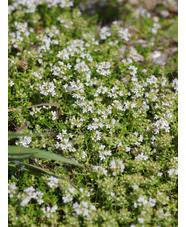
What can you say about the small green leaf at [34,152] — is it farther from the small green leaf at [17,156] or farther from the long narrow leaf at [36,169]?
the long narrow leaf at [36,169]

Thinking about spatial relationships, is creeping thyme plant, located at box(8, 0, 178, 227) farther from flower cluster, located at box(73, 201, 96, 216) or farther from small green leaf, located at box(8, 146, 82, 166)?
small green leaf, located at box(8, 146, 82, 166)

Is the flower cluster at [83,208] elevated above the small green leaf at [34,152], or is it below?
below

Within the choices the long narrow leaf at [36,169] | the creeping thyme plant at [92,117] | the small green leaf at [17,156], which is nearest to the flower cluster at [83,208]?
the creeping thyme plant at [92,117]

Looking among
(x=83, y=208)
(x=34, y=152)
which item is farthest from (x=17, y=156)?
(x=83, y=208)

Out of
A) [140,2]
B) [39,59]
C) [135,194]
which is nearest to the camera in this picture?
[135,194]

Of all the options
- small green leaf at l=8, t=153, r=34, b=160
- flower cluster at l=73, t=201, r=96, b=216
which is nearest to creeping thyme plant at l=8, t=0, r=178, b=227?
flower cluster at l=73, t=201, r=96, b=216

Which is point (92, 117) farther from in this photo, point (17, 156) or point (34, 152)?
point (17, 156)

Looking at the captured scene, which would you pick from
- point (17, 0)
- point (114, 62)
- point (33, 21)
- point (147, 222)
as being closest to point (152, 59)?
point (114, 62)

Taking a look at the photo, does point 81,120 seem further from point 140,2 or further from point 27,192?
point 140,2
